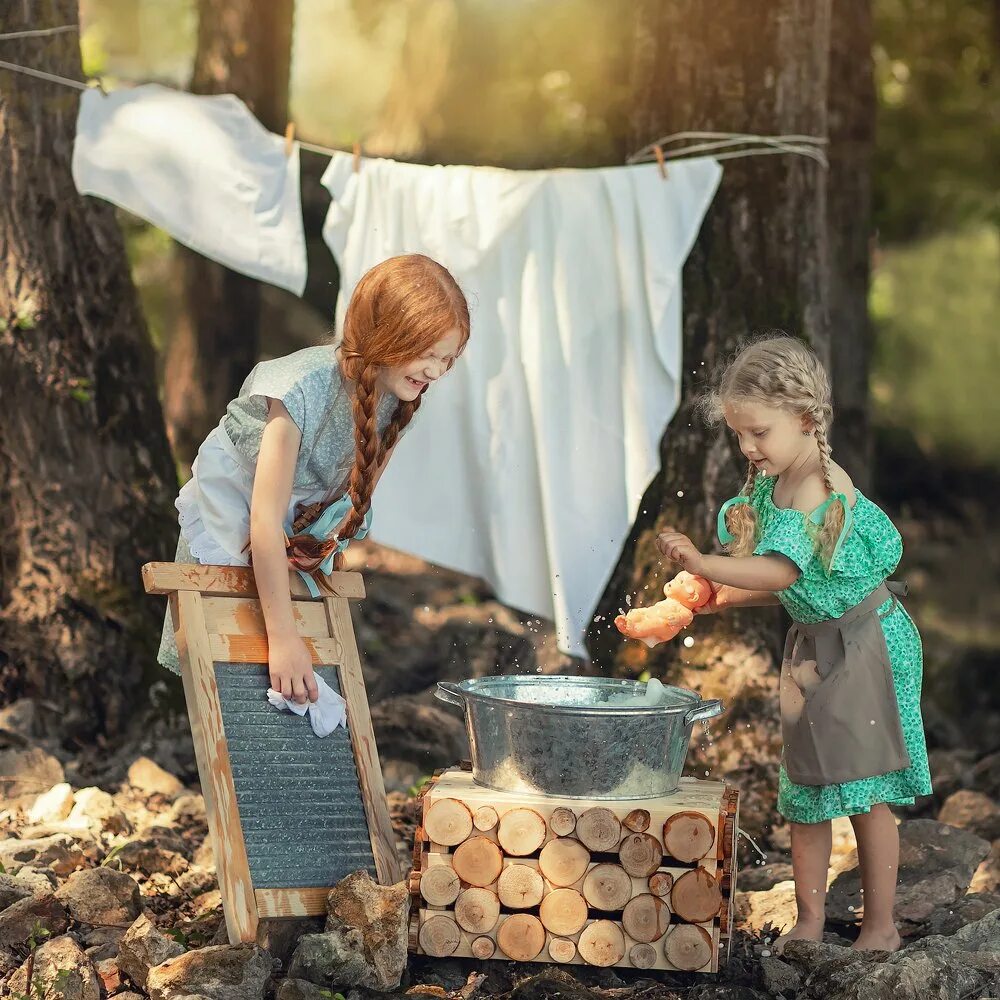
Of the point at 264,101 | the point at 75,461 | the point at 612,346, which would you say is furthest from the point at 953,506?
the point at 75,461

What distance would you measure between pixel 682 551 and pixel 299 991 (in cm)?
128

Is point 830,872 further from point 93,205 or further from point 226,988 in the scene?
point 93,205

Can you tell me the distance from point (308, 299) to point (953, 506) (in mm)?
5632

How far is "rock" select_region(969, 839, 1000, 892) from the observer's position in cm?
394

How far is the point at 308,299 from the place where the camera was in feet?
32.1

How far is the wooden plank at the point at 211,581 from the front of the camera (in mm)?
3203

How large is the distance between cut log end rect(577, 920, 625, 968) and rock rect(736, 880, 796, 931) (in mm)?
640

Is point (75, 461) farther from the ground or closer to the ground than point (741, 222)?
closer to the ground

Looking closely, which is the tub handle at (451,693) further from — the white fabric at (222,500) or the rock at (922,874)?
the rock at (922,874)

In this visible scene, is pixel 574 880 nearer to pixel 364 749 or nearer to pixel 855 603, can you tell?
pixel 364 749

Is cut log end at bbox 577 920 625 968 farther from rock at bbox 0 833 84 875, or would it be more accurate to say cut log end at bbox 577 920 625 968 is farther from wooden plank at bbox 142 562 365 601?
rock at bbox 0 833 84 875

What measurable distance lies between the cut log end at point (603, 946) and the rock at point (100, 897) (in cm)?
114

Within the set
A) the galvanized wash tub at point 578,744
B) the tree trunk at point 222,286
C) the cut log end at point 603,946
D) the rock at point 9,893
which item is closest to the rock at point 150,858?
the rock at point 9,893

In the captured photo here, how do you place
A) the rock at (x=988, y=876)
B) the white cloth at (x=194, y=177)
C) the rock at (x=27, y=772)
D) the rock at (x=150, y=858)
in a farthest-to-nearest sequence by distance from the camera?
the white cloth at (x=194, y=177)
the rock at (x=27, y=772)
the rock at (x=988, y=876)
the rock at (x=150, y=858)
